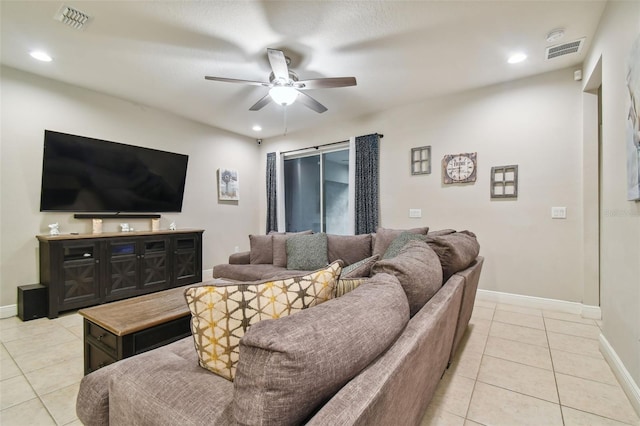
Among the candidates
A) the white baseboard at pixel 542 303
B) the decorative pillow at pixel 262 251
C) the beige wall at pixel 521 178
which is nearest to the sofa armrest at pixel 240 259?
the decorative pillow at pixel 262 251

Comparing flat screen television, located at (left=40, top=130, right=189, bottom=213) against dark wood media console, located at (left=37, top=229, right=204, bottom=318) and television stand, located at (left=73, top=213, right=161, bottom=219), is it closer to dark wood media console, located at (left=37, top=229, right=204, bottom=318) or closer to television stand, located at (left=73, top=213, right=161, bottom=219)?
television stand, located at (left=73, top=213, right=161, bottom=219)

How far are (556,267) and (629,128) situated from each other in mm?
2009

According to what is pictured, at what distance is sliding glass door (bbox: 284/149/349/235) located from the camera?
5.11m

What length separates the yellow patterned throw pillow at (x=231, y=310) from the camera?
35.6 inches

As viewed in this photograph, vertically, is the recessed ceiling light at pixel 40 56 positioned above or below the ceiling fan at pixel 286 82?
above

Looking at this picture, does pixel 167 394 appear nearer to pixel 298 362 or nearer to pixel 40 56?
pixel 298 362

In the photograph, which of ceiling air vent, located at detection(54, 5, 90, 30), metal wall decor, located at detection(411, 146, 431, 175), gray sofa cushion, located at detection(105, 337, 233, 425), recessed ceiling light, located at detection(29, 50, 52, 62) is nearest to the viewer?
gray sofa cushion, located at detection(105, 337, 233, 425)

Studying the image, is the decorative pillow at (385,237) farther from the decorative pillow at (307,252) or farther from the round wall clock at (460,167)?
the round wall clock at (460,167)

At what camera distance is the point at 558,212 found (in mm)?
3123

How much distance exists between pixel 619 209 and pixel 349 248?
2.35m

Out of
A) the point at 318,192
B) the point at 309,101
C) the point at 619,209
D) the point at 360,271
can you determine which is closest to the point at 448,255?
the point at 360,271

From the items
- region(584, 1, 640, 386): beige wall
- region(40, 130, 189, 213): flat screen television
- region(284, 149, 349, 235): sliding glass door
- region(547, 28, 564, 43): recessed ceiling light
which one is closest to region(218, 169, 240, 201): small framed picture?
region(40, 130, 189, 213): flat screen television

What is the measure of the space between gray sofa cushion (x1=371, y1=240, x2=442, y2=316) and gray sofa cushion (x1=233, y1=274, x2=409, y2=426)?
459mm

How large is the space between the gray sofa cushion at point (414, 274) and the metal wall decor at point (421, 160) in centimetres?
276
